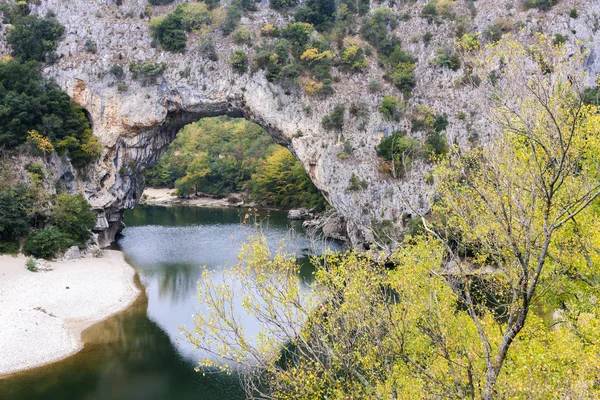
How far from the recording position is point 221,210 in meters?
60.3

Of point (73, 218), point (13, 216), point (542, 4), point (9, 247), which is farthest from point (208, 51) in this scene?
point (542, 4)

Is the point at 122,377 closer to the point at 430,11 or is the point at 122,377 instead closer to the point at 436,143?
the point at 436,143

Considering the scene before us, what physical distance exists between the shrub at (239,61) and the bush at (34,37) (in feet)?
46.6

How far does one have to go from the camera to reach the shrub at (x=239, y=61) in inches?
1438

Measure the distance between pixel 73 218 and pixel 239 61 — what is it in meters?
17.2

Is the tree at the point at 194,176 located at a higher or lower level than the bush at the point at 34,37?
lower

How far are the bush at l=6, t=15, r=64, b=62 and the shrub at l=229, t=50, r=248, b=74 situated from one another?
14208mm

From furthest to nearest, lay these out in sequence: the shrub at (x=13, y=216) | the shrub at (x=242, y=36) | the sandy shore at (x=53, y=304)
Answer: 1. the shrub at (x=242, y=36)
2. the shrub at (x=13, y=216)
3. the sandy shore at (x=53, y=304)

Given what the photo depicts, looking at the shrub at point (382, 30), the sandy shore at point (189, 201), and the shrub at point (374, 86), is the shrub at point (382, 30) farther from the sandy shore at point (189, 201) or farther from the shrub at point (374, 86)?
the sandy shore at point (189, 201)

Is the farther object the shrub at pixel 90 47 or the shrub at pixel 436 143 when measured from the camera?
the shrub at pixel 90 47

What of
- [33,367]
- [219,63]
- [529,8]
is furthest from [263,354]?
[529,8]

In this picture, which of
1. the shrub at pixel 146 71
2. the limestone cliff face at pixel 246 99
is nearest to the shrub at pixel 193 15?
the limestone cliff face at pixel 246 99

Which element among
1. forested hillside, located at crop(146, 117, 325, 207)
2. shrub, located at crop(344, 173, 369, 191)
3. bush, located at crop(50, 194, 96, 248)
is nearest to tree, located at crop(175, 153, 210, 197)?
forested hillside, located at crop(146, 117, 325, 207)

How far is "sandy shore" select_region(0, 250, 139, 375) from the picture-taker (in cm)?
1831
